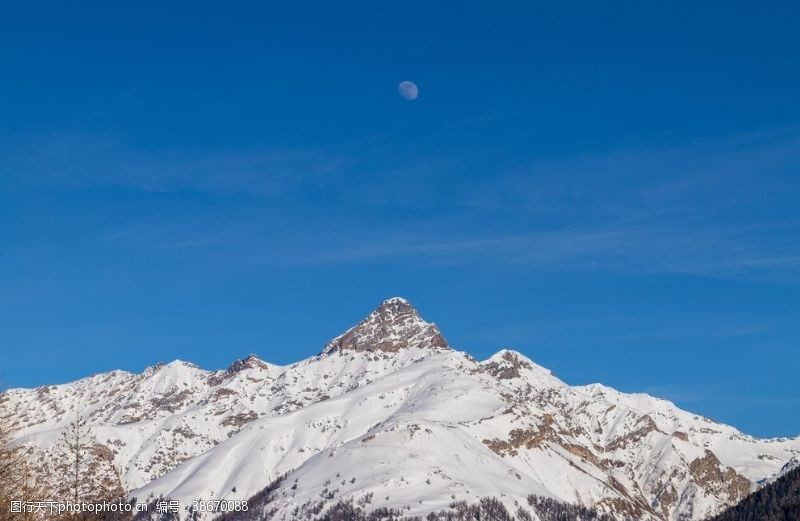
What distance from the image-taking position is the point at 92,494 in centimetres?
4591

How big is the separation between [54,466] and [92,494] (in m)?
14.2

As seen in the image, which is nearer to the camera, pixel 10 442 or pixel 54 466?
pixel 10 442

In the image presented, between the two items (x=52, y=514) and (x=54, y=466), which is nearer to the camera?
(x=52, y=514)

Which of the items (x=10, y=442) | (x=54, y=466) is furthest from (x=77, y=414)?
(x=54, y=466)

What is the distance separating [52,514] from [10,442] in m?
4.63

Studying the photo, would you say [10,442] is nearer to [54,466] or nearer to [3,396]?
[3,396]

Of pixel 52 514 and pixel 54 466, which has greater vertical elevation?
pixel 54 466

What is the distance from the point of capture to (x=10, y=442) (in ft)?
145

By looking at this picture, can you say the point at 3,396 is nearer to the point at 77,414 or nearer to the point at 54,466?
the point at 77,414

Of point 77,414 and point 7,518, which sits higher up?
point 77,414

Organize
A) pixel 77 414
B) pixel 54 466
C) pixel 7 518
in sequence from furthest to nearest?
pixel 54 466 → pixel 77 414 → pixel 7 518

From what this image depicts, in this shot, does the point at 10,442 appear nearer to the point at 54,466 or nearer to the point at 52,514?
the point at 52,514

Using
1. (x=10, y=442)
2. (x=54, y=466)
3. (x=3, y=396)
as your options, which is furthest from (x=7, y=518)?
(x=54, y=466)

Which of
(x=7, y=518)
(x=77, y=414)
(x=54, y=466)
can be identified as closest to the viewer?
(x=7, y=518)
